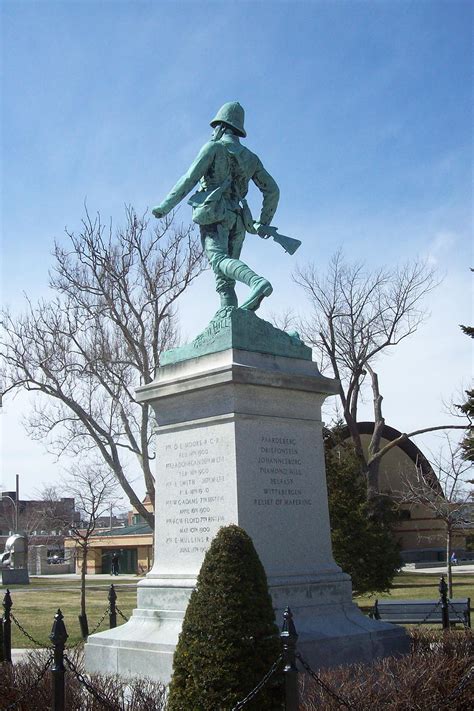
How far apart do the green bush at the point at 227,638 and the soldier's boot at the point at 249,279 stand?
3.47 m

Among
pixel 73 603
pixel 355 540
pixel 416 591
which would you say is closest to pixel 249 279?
pixel 355 540

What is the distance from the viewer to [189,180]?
9.92m

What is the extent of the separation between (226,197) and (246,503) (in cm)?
393

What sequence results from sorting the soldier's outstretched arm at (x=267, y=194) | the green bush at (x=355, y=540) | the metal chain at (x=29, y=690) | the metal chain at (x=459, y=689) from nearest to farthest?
1. the metal chain at (x=459, y=689)
2. the metal chain at (x=29, y=690)
3. the soldier's outstretched arm at (x=267, y=194)
4. the green bush at (x=355, y=540)

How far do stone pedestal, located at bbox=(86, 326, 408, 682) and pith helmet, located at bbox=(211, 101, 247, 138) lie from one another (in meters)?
3.14

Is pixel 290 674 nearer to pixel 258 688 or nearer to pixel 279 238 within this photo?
pixel 258 688

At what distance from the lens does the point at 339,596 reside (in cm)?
909

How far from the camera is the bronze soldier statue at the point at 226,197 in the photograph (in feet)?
32.7

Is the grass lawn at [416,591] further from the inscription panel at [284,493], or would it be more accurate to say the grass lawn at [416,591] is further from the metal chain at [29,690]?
the metal chain at [29,690]

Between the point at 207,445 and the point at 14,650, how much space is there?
7.11 m

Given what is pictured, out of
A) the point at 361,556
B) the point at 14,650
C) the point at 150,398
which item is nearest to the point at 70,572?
the point at 361,556

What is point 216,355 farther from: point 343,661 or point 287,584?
point 343,661

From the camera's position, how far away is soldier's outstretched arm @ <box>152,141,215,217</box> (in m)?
9.94

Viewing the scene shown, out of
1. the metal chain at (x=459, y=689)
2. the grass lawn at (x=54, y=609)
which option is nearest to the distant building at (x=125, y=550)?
the grass lawn at (x=54, y=609)
